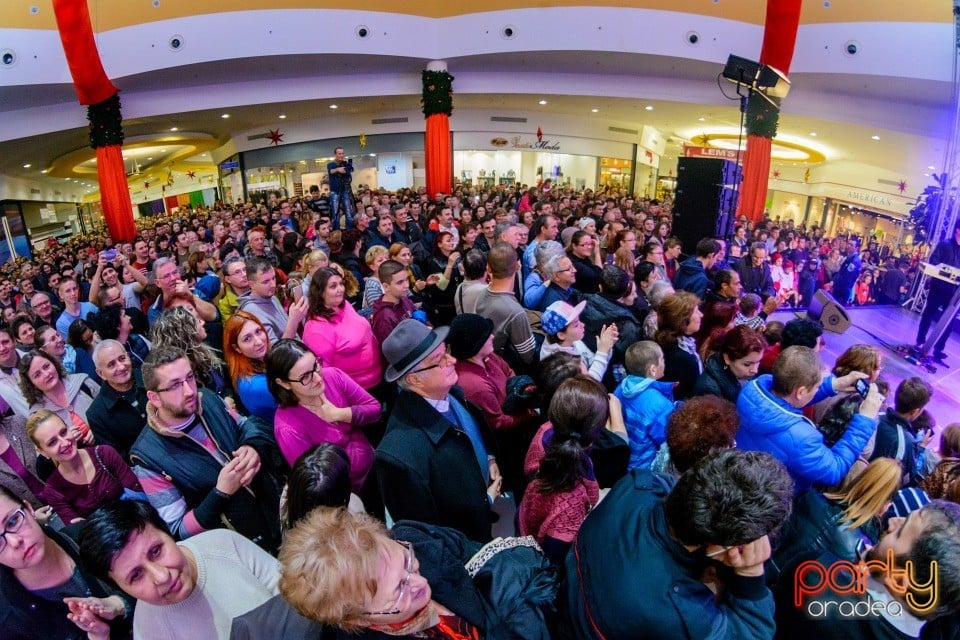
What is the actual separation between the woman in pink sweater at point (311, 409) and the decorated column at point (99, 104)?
9516mm

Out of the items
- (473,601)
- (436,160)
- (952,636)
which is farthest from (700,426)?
(436,160)

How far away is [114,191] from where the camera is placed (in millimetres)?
9711

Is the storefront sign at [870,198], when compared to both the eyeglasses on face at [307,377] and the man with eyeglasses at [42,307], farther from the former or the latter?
the man with eyeglasses at [42,307]

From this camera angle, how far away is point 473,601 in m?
1.11

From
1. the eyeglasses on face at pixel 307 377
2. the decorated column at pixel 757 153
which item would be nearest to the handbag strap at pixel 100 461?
the eyeglasses on face at pixel 307 377

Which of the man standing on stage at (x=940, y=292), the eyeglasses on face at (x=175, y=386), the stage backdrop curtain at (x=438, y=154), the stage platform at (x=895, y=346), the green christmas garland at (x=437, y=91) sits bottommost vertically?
the stage platform at (x=895, y=346)

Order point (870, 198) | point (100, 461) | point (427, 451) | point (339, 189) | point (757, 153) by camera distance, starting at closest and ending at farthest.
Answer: point (427, 451), point (100, 461), point (339, 189), point (757, 153), point (870, 198)

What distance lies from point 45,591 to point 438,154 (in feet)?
32.8

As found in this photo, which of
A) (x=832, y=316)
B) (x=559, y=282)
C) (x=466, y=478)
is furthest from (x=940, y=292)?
(x=466, y=478)

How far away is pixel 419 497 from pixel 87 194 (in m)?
29.1

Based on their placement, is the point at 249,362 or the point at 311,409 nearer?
the point at 311,409

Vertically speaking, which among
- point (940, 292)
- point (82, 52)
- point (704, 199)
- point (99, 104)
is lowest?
point (940, 292)

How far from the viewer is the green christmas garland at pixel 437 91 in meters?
9.96

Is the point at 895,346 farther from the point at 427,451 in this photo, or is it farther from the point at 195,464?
the point at 195,464
